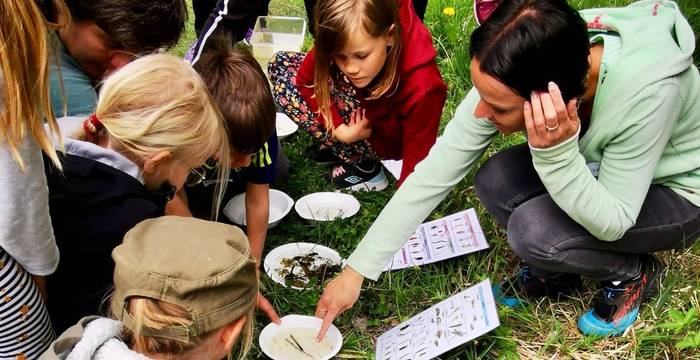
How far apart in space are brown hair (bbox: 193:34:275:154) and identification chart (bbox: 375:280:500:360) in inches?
27.7

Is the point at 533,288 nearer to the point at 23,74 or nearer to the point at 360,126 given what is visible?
the point at 360,126

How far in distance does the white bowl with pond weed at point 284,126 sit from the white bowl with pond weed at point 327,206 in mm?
544

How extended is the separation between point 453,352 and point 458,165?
543 mm

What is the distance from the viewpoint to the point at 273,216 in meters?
2.53

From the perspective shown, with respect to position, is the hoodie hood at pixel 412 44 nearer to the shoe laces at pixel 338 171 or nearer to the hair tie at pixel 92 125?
Answer: the shoe laces at pixel 338 171

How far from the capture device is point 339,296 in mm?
1877

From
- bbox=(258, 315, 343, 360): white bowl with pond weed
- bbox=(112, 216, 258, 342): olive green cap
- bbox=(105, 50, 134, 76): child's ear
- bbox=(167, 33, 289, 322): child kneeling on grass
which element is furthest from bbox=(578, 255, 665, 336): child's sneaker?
bbox=(105, 50, 134, 76): child's ear

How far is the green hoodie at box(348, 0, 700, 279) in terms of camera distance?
1612mm

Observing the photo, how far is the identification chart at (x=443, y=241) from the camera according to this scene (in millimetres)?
A: 2240

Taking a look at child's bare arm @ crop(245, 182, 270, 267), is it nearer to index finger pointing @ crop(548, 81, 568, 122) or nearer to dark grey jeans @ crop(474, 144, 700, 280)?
dark grey jeans @ crop(474, 144, 700, 280)

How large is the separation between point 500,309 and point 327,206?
2.93 feet

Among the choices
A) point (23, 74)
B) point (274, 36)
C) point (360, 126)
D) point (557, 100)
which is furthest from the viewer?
point (274, 36)

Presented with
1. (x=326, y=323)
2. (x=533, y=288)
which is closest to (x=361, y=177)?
(x=533, y=288)

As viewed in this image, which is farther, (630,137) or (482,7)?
(482,7)
